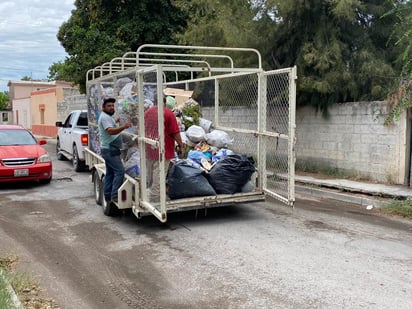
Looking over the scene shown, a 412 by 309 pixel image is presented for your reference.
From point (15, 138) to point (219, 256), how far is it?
7671 millimetres

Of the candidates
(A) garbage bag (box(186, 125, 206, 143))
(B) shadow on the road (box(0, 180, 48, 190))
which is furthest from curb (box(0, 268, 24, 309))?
(B) shadow on the road (box(0, 180, 48, 190))

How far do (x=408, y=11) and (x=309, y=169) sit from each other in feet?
14.1

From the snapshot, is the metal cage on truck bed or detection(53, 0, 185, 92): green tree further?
detection(53, 0, 185, 92): green tree

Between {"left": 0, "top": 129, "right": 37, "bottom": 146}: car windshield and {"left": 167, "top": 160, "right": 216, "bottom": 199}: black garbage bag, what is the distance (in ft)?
19.0

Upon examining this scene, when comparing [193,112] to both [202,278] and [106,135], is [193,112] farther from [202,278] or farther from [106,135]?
[202,278]

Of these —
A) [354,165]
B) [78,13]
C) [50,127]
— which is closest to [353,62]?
[354,165]

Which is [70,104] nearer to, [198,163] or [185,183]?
[198,163]

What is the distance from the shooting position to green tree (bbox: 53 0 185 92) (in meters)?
20.5

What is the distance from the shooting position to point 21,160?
10391 millimetres

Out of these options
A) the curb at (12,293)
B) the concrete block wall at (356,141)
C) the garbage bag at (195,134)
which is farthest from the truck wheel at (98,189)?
the concrete block wall at (356,141)

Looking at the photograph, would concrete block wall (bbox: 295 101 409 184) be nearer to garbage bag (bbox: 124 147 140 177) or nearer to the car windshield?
garbage bag (bbox: 124 147 140 177)

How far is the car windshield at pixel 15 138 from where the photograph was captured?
11.1m

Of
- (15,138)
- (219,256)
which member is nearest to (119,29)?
(15,138)

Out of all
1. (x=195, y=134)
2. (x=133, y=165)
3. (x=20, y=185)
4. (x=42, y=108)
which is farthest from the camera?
(x=42, y=108)
